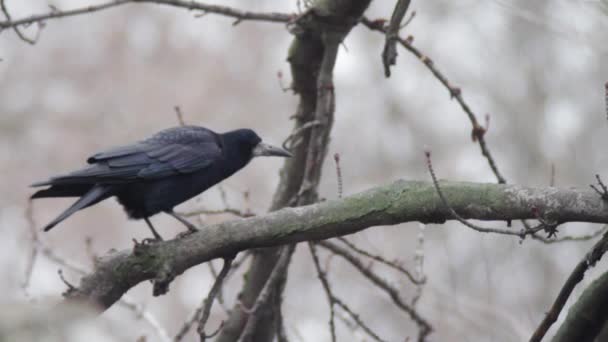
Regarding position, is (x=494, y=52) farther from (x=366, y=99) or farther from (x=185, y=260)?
(x=185, y=260)

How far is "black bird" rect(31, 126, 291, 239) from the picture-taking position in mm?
5105

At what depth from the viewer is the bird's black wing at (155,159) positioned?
16.9 feet

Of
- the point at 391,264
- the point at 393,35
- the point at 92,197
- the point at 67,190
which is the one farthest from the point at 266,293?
the point at 393,35

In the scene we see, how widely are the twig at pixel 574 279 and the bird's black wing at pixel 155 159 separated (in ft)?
8.57

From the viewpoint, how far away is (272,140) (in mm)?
15227

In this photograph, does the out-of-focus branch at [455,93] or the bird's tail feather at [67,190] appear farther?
the bird's tail feather at [67,190]

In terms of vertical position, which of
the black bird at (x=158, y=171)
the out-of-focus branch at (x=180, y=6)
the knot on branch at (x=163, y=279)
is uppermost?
the out-of-focus branch at (x=180, y=6)

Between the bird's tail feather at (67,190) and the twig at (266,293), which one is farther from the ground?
the bird's tail feather at (67,190)

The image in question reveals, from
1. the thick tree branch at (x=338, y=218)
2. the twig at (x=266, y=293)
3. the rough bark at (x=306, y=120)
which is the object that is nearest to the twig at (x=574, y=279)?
the thick tree branch at (x=338, y=218)

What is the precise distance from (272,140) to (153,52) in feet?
14.6

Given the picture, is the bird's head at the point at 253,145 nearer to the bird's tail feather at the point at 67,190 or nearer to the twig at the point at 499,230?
the bird's tail feather at the point at 67,190

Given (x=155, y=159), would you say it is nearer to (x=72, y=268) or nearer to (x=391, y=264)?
(x=72, y=268)

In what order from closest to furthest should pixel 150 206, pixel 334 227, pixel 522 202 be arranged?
pixel 522 202 < pixel 334 227 < pixel 150 206

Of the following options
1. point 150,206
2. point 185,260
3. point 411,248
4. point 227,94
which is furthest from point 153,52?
point 185,260
